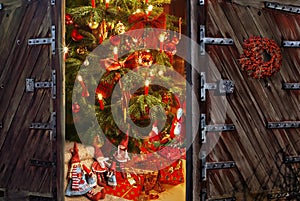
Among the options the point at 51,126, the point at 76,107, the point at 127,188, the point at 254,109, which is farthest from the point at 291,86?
the point at 76,107

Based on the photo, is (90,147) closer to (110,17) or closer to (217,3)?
(110,17)

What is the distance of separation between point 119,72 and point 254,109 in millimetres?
2539

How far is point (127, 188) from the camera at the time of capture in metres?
6.70

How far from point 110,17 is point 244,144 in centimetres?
314

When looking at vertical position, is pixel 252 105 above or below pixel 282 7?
below

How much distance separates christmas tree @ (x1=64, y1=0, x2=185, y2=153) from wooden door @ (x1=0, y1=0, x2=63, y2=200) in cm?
141

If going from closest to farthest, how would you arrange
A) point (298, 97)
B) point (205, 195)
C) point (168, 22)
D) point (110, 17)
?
point (205, 195) → point (298, 97) → point (110, 17) → point (168, 22)

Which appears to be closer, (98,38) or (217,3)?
(217,3)

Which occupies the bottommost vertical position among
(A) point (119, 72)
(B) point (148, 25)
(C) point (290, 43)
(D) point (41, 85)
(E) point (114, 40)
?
(D) point (41, 85)

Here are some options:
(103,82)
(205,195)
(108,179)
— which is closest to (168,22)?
(103,82)

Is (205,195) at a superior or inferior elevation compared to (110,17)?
inferior

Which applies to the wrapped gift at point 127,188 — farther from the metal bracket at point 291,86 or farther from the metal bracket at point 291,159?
the metal bracket at point 291,86

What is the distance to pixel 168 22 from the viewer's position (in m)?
7.31

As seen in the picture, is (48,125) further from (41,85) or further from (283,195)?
(283,195)
